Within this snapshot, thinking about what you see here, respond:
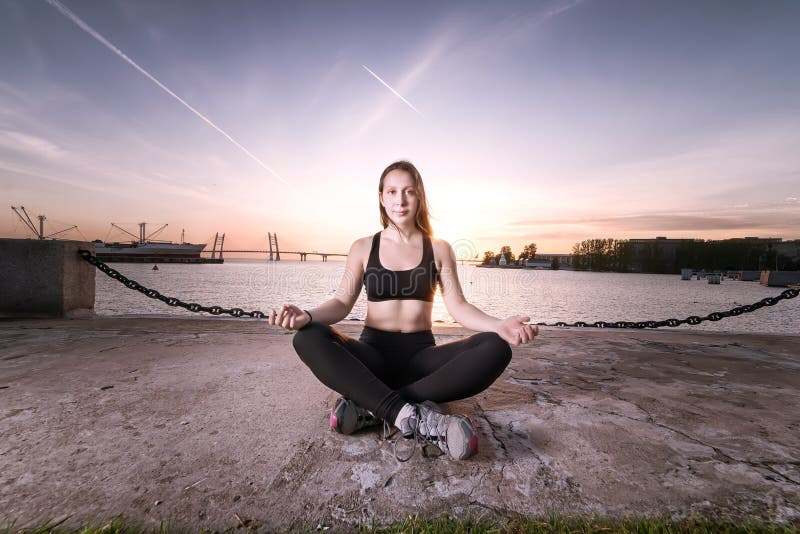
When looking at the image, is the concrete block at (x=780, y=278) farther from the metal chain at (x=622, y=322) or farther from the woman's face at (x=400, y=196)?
the woman's face at (x=400, y=196)

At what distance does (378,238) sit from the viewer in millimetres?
2502

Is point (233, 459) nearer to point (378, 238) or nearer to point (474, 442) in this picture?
point (474, 442)

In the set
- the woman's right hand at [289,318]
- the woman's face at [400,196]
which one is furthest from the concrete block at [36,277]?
the woman's face at [400,196]

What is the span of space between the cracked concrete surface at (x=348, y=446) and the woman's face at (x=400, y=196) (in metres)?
1.25

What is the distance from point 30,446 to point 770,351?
591 centimetres

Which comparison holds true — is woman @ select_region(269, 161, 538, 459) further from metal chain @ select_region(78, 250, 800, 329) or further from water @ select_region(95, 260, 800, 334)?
water @ select_region(95, 260, 800, 334)

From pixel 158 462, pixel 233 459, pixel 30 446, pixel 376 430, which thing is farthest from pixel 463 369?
pixel 30 446

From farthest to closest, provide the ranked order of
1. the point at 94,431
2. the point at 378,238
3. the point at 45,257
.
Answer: the point at 45,257, the point at 378,238, the point at 94,431

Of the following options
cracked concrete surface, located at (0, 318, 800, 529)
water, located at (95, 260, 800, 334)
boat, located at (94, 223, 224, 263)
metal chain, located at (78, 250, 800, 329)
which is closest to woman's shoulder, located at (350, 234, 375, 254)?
cracked concrete surface, located at (0, 318, 800, 529)

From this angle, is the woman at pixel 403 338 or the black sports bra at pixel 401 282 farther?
the black sports bra at pixel 401 282

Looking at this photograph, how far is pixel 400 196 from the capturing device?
7.64 ft

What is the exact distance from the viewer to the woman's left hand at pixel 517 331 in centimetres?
178

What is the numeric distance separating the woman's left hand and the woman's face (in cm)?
95

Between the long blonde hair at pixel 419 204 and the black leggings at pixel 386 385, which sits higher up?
the long blonde hair at pixel 419 204
